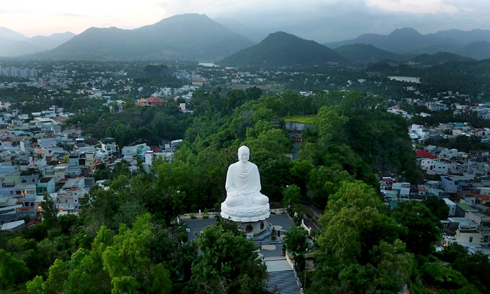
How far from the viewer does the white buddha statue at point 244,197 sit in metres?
15.0

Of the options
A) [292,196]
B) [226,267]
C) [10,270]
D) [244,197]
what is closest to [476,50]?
[292,196]

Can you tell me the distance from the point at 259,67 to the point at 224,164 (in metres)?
120

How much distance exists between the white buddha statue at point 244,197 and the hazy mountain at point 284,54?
413 ft

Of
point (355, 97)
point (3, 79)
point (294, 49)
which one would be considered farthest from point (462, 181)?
point (294, 49)

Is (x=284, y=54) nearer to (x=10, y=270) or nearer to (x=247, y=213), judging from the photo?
(x=247, y=213)

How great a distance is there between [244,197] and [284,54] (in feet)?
436

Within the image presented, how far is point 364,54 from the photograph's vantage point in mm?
169750

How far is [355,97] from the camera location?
36750mm

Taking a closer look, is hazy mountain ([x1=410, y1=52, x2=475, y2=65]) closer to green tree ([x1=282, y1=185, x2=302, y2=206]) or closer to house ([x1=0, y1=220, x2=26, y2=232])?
green tree ([x1=282, y1=185, x2=302, y2=206])

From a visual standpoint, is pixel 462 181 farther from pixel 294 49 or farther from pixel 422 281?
pixel 294 49

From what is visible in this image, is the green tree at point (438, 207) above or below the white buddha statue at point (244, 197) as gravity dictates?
below

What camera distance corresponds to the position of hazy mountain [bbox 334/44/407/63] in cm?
16338

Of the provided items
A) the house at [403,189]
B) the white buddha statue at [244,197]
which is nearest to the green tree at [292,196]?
the white buddha statue at [244,197]

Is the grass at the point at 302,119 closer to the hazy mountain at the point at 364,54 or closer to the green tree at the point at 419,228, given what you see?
the green tree at the point at 419,228
